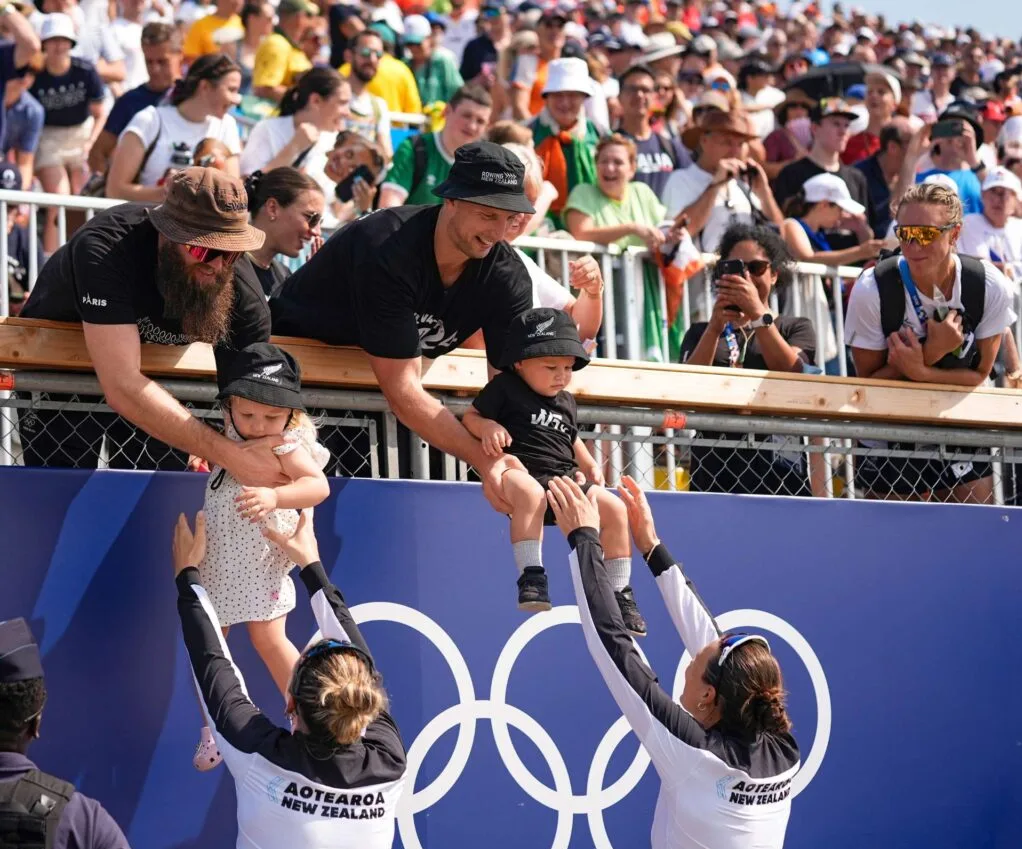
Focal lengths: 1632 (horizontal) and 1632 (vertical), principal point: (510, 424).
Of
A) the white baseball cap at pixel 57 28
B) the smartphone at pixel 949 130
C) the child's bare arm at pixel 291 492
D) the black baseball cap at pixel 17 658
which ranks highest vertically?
the white baseball cap at pixel 57 28

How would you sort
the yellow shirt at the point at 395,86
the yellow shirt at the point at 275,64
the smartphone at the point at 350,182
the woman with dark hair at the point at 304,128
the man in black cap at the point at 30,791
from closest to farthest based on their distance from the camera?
1. the man in black cap at the point at 30,791
2. the smartphone at the point at 350,182
3. the woman with dark hair at the point at 304,128
4. the yellow shirt at the point at 275,64
5. the yellow shirt at the point at 395,86

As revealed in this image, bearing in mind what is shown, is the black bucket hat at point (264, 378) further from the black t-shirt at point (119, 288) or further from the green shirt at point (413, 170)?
the green shirt at point (413, 170)

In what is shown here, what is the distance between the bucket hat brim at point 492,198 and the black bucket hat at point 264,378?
840 millimetres

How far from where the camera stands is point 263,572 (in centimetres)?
552

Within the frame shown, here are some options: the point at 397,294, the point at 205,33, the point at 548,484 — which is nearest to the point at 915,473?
the point at 548,484

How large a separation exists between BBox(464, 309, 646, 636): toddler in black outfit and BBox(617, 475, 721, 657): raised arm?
0.47 ft

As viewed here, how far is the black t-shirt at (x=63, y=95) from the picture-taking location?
11.2m

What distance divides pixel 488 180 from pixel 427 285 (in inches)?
17.8

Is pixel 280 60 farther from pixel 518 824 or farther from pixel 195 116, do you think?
pixel 518 824

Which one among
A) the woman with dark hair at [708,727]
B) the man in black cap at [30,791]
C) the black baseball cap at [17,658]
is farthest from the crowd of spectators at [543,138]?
the man in black cap at [30,791]

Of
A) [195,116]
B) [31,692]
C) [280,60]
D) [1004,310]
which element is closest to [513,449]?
[31,692]

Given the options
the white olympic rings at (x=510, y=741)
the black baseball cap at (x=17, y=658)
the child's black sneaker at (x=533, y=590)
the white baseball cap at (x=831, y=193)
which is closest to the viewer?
the black baseball cap at (x=17, y=658)

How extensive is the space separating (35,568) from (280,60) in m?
8.22

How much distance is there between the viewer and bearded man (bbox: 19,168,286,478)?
524 centimetres
